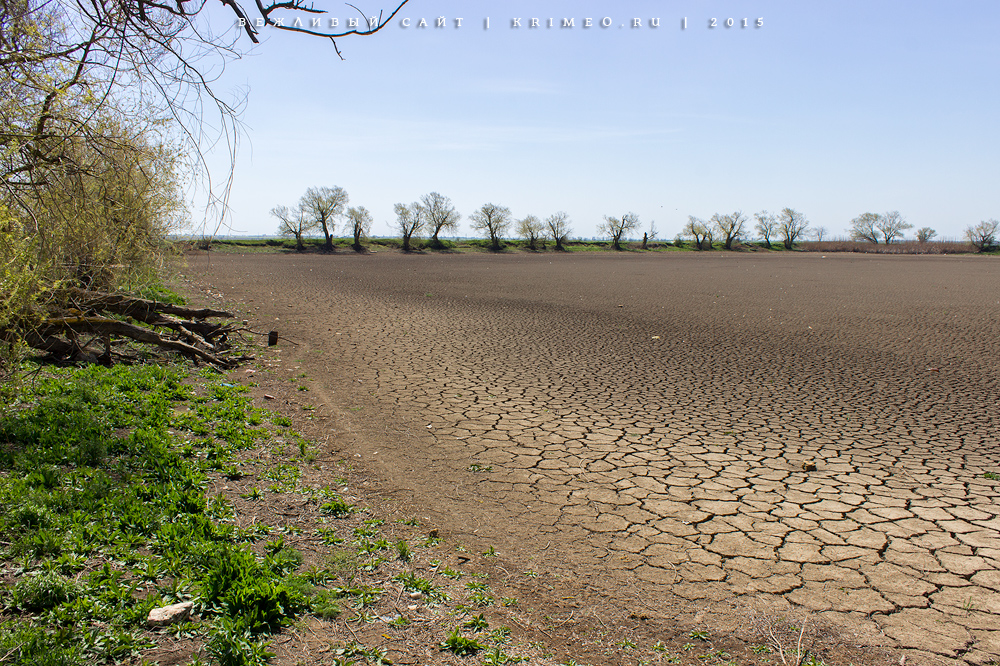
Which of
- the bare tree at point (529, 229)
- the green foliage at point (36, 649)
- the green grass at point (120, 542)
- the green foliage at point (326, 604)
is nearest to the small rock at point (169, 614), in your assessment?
the green grass at point (120, 542)

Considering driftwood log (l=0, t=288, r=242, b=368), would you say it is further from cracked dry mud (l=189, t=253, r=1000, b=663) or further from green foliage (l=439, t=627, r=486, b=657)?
green foliage (l=439, t=627, r=486, b=657)

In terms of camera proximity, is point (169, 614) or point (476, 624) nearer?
point (169, 614)

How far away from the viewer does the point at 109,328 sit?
824 cm

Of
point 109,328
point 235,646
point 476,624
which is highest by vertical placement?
point 109,328

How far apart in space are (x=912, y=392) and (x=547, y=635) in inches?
→ 309

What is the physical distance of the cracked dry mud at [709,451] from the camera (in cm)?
394

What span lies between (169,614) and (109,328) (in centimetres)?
638

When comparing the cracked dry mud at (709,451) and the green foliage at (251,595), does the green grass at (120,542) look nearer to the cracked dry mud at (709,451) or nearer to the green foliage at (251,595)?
the green foliage at (251,595)

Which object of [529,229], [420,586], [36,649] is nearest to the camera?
[36,649]

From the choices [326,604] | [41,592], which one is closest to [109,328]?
[41,592]

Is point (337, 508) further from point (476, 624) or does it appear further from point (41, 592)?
point (41, 592)

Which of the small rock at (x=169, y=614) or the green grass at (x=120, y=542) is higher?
the green grass at (x=120, y=542)

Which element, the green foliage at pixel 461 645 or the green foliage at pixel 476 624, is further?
the green foliage at pixel 476 624

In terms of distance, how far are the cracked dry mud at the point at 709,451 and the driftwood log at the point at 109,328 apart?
5.53 feet
